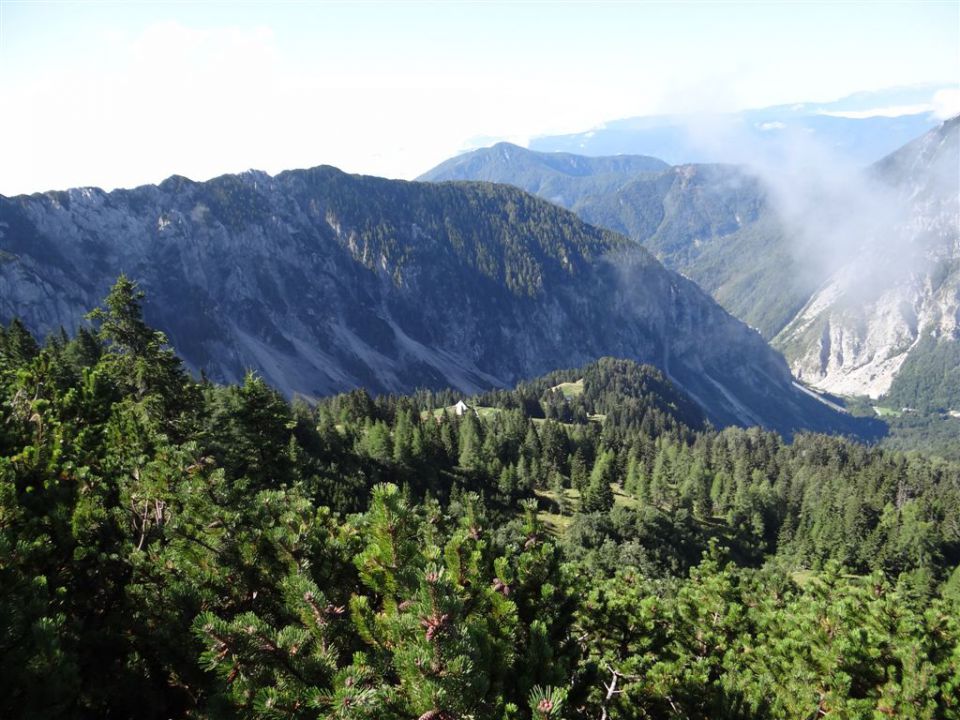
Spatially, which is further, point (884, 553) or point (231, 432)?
point (884, 553)

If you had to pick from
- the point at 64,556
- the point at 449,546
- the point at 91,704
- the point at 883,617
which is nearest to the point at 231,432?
the point at 64,556

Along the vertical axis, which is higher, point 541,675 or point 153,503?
point 153,503

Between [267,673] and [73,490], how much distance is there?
979 centimetres

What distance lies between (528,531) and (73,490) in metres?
11.3

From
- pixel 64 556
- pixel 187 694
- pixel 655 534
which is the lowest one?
pixel 655 534

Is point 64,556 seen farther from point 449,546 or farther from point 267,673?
point 449,546

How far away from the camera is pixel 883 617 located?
52.4 ft

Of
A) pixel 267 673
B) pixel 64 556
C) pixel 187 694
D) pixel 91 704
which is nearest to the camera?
pixel 267 673

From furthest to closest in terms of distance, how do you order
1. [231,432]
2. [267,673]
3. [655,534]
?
1. [655,534]
2. [231,432]
3. [267,673]

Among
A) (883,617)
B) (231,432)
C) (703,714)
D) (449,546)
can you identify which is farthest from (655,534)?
(449,546)

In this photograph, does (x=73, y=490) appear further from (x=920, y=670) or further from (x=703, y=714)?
(x=920, y=670)

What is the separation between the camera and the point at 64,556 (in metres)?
11.1

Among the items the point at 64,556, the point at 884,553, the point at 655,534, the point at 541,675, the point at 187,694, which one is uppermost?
the point at 64,556

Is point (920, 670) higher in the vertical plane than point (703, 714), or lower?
lower
